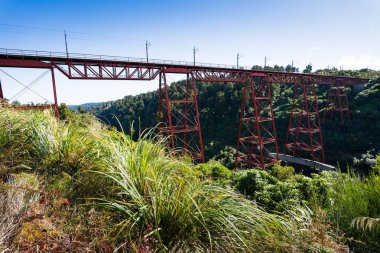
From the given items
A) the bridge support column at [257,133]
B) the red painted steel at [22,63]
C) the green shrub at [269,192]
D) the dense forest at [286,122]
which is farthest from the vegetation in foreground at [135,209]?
the bridge support column at [257,133]

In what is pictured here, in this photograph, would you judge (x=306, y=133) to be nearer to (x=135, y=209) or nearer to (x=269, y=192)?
(x=269, y=192)

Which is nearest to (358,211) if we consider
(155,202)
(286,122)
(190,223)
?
(190,223)

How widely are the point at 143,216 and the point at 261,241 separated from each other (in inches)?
31.5

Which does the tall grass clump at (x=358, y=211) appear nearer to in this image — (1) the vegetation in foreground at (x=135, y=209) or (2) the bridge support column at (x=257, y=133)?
(1) the vegetation in foreground at (x=135, y=209)

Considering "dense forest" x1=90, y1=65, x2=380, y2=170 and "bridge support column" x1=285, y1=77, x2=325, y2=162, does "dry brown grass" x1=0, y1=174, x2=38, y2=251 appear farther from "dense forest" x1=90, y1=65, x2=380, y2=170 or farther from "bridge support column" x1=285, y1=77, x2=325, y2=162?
"bridge support column" x1=285, y1=77, x2=325, y2=162

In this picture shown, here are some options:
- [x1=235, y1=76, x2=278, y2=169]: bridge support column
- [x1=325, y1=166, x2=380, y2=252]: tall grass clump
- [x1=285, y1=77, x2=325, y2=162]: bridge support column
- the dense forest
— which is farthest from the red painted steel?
[x1=285, y1=77, x2=325, y2=162]: bridge support column

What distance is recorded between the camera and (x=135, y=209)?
160 cm

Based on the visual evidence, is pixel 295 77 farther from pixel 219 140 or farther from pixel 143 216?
pixel 143 216

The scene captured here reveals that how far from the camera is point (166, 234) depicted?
1.49m

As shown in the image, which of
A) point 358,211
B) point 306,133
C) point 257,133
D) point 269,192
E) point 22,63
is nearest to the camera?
point 358,211

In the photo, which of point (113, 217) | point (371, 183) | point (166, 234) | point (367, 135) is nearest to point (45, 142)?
point (113, 217)

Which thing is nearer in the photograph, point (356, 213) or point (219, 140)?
point (356, 213)

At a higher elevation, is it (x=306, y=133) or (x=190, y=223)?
(x=190, y=223)

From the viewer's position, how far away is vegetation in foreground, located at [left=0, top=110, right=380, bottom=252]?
1.37 m
